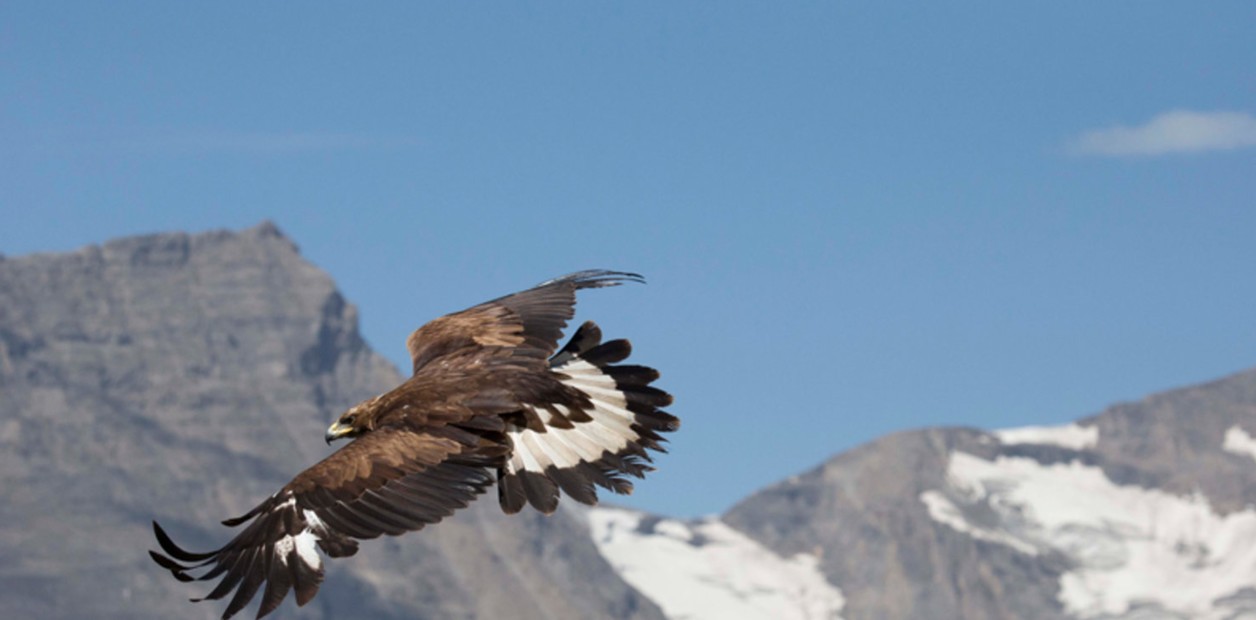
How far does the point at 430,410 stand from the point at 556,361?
3.74 metres

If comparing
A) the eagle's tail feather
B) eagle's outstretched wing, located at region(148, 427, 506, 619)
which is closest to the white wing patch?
the eagle's tail feather

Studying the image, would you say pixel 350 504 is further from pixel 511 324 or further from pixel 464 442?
pixel 511 324

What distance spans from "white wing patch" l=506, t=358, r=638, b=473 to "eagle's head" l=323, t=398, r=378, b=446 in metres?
1.83

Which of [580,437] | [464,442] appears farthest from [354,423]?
[580,437]

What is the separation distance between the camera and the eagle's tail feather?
24125 mm

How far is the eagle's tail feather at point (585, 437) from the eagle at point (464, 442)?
2 centimetres

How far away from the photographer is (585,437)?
2455 cm

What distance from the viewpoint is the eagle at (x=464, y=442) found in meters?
21.0

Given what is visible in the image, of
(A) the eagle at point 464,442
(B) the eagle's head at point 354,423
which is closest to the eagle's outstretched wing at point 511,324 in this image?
(A) the eagle at point 464,442

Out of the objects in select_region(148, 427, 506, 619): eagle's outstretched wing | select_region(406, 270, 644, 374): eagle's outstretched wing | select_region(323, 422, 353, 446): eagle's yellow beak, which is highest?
select_region(406, 270, 644, 374): eagle's outstretched wing

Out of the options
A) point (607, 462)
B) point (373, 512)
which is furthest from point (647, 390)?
point (373, 512)

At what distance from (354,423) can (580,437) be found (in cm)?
278

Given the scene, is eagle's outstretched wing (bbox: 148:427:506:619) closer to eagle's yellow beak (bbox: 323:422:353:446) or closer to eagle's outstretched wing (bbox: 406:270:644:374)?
eagle's yellow beak (bbox: 323:422:353:446)

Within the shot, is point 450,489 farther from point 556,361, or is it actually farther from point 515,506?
point 556,361
